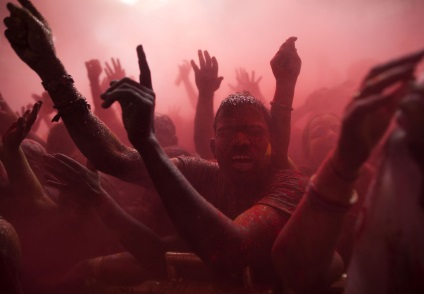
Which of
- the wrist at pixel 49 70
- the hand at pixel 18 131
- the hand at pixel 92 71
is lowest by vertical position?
the hand at pixel 18 131

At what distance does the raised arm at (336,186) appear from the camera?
0.93m

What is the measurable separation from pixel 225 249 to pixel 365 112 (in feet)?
3.74

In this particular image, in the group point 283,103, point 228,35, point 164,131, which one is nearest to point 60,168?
point 283,103

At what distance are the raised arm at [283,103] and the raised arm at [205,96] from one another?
5.16ft

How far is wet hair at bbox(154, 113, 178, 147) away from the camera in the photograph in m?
5.44

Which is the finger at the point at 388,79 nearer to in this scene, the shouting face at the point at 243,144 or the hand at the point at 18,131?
the shouting face at the point at 243,144

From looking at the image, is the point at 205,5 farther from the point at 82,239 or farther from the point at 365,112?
the point at 365,112

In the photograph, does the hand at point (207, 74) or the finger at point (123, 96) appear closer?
the finger at point (123, 96)

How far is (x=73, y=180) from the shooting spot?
8.32ft

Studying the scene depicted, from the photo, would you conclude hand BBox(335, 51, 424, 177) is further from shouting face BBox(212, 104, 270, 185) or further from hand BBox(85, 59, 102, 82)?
hand BBox(85, 59, 102, 82)

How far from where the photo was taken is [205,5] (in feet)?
66.8

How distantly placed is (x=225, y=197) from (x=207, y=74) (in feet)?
7.60

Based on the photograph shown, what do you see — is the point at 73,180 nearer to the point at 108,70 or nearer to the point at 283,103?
the point at 283,103

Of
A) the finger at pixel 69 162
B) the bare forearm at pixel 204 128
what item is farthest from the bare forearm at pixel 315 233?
the bare forearm at pixel 204 128
